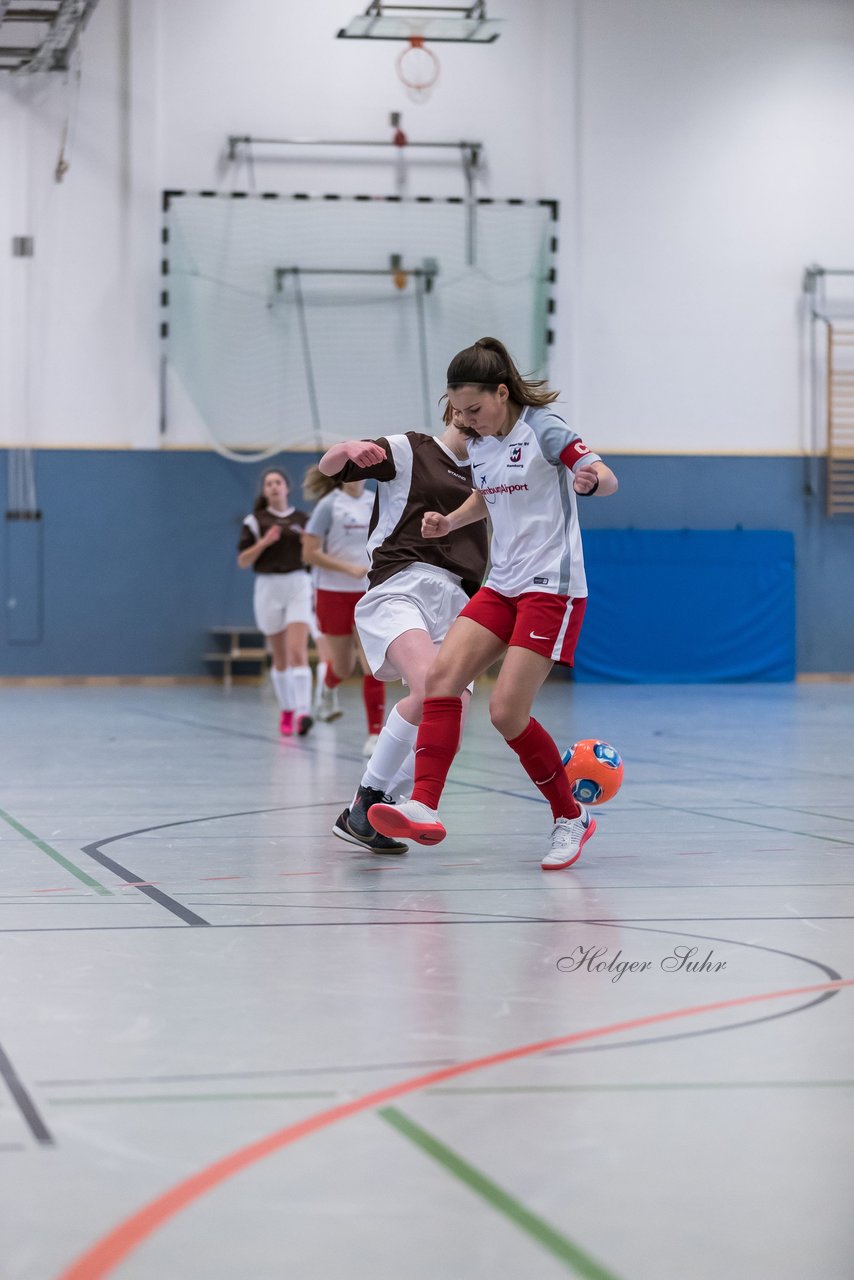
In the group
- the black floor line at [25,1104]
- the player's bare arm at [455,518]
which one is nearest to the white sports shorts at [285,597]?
the player's bare arm at [455,518]

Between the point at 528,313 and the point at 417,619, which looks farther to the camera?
the point at 528,313

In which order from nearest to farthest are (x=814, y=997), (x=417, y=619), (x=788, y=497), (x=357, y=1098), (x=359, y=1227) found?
(x=359, y=1227), (x=357, y=1098), (x=814, y=997), (x=417, y=619), (x=788, y=497)

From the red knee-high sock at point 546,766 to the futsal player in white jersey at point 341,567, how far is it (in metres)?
4.43

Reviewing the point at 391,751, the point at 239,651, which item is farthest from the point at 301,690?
the point at 239,651

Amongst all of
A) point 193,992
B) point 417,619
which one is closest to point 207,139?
point 417,619

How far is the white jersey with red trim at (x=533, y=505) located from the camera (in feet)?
16.9

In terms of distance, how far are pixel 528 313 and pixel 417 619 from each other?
12745 mm

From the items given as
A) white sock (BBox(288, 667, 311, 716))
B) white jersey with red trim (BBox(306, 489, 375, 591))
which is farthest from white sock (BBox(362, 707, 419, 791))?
white sock (BBox(288, 667, 311, 716))

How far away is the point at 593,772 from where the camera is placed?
20.2 feet

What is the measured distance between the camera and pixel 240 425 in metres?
17.4

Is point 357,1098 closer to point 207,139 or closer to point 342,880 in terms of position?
point 342,880

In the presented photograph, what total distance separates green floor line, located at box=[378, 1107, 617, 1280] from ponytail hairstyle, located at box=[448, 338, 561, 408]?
2975 mm

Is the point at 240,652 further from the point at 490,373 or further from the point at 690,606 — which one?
the point at 490,373

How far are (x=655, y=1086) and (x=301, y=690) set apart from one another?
27.2 feet
